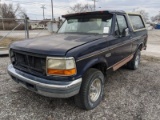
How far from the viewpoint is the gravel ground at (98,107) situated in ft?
9.36

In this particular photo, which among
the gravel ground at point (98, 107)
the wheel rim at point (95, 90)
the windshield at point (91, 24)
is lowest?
the gravel ground at point (98, 107)

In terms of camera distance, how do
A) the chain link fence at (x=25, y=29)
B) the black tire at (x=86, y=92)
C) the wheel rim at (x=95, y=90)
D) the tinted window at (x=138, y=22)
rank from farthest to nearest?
the chain link fence at (x=25, y=29), the tinted window at (x=138, y=22), the wheel rim at (x=95, y=90), the black tire at (x=86, y=92)

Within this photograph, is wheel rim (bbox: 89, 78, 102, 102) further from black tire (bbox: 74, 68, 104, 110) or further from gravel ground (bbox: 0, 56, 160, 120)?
gravel ground (bbox: 0, 56, 160, 120)

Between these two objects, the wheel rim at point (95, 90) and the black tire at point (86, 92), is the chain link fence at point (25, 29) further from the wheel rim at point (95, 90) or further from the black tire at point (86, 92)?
the black tire at point (86, 92)

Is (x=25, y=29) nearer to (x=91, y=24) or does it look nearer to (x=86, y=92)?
(x=91, y=24)

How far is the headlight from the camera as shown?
240cm

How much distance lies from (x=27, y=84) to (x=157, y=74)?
4111 mm

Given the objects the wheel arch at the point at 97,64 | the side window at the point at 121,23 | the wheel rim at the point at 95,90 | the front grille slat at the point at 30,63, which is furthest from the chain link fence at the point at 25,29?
the wheel rim at the point at 95,90

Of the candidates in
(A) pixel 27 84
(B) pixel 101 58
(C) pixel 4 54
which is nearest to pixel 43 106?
(A) pixel 27 84

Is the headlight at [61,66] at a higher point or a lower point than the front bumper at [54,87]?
higher

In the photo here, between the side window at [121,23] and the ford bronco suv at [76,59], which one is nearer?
the ford bronco suv at [76,59]

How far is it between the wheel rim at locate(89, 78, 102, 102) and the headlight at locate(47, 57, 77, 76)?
779 mm

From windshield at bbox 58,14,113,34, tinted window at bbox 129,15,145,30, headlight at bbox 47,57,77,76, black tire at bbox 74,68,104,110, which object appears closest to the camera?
headlight at bbox 47,57,77,76

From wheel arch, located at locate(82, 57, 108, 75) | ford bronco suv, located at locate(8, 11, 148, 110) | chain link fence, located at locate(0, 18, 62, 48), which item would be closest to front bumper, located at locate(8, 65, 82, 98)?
ford bronco suv, located at locate(8, 11, 148, 110)
